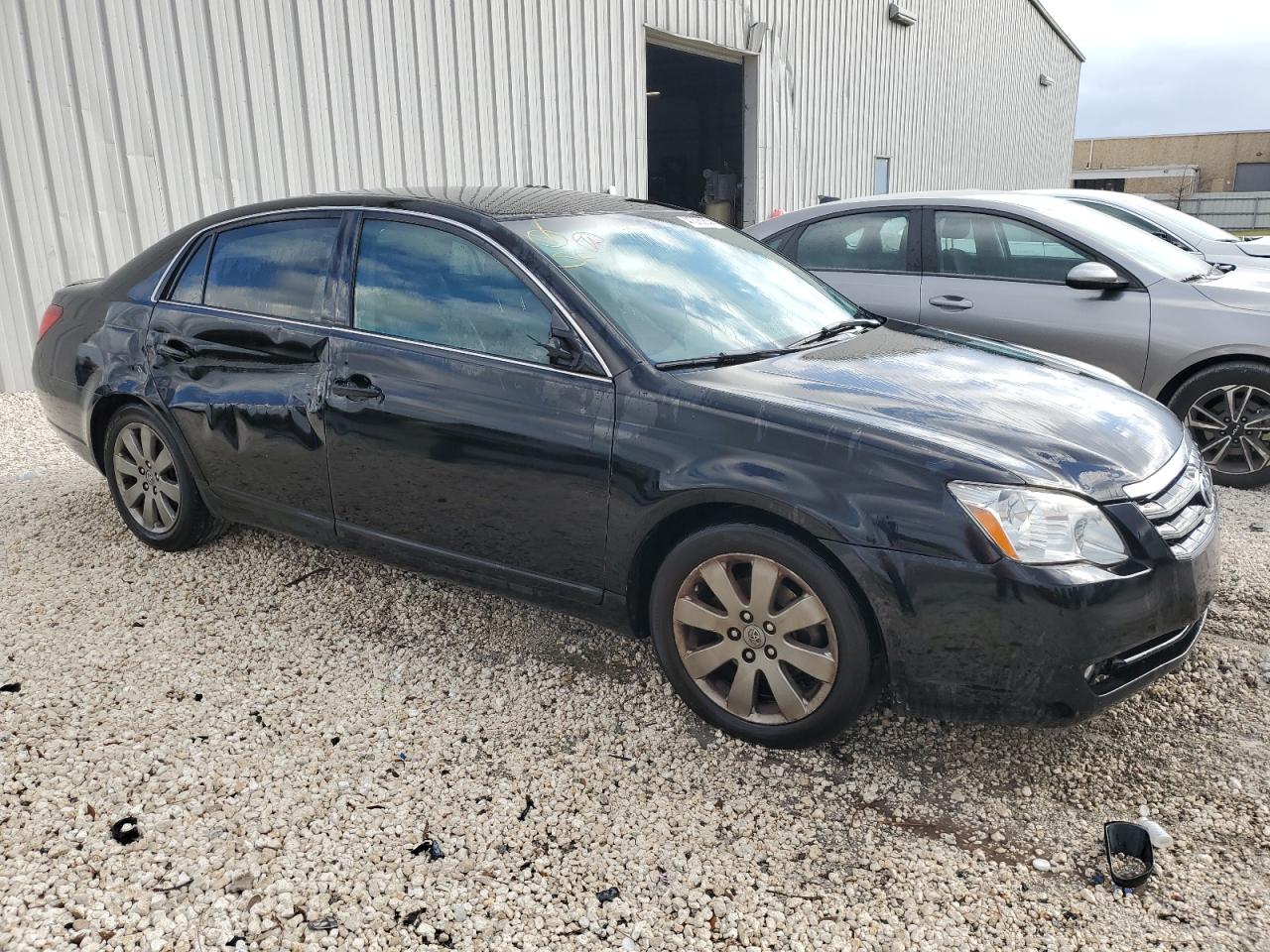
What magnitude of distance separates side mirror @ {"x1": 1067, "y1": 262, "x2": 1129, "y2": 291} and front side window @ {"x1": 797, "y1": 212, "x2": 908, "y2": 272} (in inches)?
42.4

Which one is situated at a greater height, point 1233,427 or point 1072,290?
point 1072,290

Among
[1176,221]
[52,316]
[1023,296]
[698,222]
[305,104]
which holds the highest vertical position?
[305,104]

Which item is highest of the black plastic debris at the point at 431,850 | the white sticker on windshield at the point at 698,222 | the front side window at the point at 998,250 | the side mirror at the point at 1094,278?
the white sticker on windshield at the point at 698,222

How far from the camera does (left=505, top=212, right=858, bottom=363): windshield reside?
10.1ft

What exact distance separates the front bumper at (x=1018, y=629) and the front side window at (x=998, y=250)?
353cm

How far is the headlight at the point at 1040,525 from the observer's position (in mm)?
2361

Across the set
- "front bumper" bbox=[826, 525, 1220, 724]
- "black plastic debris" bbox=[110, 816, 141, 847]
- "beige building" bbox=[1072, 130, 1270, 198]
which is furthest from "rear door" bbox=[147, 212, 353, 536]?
"beige building" bbox=[1072, 130, 1270, 198]

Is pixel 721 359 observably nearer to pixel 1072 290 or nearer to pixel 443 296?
pixel 443 296

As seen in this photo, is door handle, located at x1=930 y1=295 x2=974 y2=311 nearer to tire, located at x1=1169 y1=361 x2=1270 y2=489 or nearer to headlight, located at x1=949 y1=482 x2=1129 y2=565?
tire, located at x1=1169 y1=361 x2=1270 y2=489

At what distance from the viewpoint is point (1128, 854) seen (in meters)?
2.35

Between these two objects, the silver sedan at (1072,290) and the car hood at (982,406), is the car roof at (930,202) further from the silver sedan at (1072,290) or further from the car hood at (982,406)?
the car hood at (982,406)

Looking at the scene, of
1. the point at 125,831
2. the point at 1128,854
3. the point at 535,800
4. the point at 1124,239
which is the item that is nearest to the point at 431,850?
the point at 535,800

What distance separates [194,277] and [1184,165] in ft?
181

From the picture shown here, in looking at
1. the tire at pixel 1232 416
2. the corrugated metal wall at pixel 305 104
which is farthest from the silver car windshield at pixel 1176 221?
the corrugated metal wall at pixel 305 104
